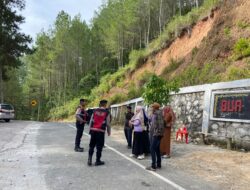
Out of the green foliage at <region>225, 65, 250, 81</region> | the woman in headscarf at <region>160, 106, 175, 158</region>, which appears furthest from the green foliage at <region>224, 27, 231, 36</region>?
the woman in headscarf at <region>160, 106, 175, 158</region>

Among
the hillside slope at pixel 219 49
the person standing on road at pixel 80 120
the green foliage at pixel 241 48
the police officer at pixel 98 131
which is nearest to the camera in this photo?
the police officer at pixel 98 131

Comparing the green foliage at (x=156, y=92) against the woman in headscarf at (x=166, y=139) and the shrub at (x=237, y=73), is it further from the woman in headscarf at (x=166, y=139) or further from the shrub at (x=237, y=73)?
the shrub at (x=237, y=73)

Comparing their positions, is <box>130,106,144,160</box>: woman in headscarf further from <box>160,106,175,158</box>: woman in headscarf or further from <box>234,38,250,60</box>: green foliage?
<box>234,38,250,60</box>: green foliage

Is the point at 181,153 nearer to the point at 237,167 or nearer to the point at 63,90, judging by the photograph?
the point at 237,167

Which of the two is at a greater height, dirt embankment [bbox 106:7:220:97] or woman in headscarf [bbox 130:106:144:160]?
dirt embankment [bbox 106:7:220:97]

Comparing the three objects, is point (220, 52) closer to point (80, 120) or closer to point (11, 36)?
point (80, 120)

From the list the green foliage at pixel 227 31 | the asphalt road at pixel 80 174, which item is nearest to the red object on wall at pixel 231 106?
the asphalt road at pixel 80 174

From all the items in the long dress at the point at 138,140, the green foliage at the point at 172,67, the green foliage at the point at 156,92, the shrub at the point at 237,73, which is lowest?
the long dress at the point at 138,140

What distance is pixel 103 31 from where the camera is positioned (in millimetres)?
67688

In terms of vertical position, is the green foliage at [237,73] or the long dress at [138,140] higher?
the green foliage at [237,73]

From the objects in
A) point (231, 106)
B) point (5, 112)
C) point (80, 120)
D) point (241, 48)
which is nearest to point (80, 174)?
point (80, 120)

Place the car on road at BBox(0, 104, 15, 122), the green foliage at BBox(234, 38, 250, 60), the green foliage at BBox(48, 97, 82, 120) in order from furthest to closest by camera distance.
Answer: the green foliage at BBox(48, 97, 82, 120) → the car on road at BBox(0, 104, 15, 122) → the green foliage at BBox(234, 38, 250, 60)

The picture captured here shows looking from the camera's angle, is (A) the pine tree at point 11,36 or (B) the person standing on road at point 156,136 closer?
(B) the person standing on road at point 156,136

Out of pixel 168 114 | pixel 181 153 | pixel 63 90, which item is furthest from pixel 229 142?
pixel 63 90
